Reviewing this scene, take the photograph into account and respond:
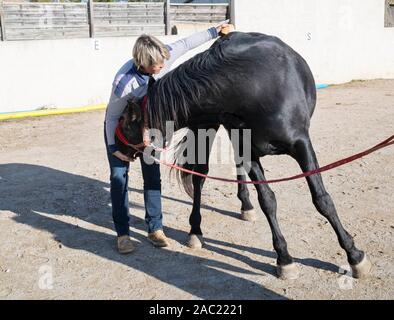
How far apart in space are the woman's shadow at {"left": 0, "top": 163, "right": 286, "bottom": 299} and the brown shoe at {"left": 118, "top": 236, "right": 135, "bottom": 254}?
0.04m

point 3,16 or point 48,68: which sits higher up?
point 3,16

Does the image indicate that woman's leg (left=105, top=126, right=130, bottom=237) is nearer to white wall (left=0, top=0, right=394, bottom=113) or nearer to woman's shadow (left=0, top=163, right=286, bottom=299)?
woman's shadow (left=0, top=163, right=286, bottom=299)

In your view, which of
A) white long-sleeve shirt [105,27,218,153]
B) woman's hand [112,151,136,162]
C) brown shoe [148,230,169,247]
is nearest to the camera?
white long-sleeve shirt [105,27,218,153]

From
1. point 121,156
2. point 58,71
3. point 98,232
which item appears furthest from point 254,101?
point 58,71

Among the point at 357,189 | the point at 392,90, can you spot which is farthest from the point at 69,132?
the point at 392,90

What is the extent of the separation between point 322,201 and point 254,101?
0.74 m

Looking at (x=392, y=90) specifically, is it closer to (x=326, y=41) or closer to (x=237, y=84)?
(x=326, y=41)

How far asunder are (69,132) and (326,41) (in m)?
7.51

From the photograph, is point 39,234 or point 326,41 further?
point 326,41

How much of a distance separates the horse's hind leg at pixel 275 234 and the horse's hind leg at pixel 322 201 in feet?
0.93

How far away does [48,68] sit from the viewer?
9.38 metres

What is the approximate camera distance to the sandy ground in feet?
9.41

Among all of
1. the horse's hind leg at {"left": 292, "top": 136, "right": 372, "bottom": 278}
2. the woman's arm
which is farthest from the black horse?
the woman's arm
